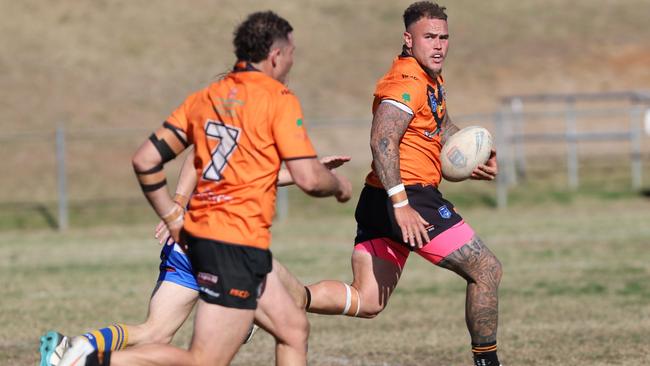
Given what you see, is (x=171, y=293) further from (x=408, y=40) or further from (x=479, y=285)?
(x=408, y=40)

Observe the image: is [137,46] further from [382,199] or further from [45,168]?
[382,199]

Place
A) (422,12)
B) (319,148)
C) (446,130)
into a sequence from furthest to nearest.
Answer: (319,148) < (446,130) < (422,12)

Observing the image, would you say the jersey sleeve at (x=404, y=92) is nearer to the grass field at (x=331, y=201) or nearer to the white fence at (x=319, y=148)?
the grass field at (x=331, y=201)

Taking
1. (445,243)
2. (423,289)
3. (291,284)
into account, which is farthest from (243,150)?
(423,289)

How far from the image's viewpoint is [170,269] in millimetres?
6824

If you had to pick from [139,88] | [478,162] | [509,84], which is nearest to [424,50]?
[478,162]

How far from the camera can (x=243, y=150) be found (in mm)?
5648

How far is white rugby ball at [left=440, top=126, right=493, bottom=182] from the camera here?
24.8 ft

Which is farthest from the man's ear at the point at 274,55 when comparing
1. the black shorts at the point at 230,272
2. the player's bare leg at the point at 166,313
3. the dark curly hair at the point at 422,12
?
the dark curly hair at the point at 422,12

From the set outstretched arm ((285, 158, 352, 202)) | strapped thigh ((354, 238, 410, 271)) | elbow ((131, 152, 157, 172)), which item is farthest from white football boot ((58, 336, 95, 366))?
strapped thigh ((354, 238, 410, 271))

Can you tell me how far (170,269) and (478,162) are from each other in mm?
2136

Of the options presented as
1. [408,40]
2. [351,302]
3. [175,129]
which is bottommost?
[351,302]

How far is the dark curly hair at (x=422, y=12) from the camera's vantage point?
7414mm

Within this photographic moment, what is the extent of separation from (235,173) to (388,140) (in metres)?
1.62
